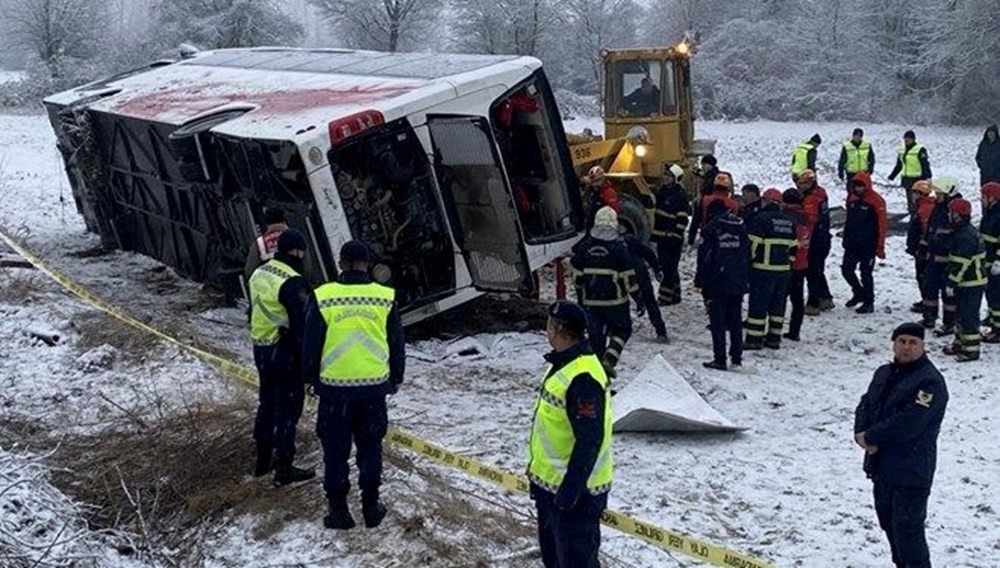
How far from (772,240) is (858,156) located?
803cm

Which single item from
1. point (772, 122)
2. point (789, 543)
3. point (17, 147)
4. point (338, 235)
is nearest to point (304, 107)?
point (338, 235)

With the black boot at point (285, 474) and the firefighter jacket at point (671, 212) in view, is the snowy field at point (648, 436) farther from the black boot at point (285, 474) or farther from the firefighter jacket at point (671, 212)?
the firefighter jacket at point (671, 212)

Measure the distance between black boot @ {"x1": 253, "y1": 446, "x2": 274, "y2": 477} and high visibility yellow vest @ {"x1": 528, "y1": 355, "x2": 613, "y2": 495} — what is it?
223 cm

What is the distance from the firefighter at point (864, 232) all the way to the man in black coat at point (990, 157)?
577cm

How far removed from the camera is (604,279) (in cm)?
799

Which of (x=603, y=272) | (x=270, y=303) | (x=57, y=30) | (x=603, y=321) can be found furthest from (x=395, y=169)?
(x=57, y=30)

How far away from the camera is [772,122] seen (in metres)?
39.3

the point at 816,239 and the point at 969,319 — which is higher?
the point at 816,239

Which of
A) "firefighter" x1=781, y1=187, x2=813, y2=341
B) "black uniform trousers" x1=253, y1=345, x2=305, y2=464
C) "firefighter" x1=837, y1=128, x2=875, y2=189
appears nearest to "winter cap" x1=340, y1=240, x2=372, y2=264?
"black uniform trousers" x1=253, y1=345, x2=305, y2=464

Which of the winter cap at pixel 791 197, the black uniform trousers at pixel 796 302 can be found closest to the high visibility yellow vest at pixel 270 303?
the winter cap at pixel 791 197

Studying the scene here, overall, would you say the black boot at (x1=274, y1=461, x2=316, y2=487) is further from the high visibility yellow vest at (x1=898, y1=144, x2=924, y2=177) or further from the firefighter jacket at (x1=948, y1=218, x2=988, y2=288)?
the high visibility yellow vest at (x1=898, y1=144, x2=924, y2=177)

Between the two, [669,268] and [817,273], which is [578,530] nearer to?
[669,268]

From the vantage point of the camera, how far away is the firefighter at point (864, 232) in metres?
10.6

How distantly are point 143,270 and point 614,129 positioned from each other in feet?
21.5
